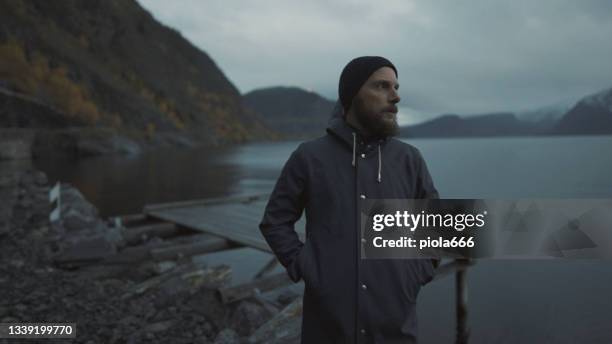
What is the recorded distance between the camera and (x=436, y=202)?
2875 millimetres

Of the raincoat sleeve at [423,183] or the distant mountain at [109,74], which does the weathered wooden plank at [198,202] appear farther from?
the distant mountain at [109,74]

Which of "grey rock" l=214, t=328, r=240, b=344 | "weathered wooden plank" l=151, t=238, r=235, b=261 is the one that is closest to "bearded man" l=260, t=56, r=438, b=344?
"grey rock" l=214, t=328, r=240, b=344

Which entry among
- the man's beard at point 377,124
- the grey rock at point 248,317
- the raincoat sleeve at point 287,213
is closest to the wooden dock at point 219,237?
the grey rock at point 248,317

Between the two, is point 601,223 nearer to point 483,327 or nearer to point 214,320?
point 483,327

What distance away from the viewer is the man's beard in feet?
8.49

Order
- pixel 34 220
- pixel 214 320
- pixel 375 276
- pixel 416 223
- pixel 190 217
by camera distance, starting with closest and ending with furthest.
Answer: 1. pixel 375 276
2. pixel 416 223
3. pixel 214 320
4. pixel 34 220
5. pixel 190 217

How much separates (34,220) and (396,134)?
13.0 meters

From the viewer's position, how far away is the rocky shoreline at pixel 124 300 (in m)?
5.54

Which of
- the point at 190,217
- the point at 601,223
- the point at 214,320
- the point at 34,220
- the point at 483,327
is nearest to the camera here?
the point at 601,223

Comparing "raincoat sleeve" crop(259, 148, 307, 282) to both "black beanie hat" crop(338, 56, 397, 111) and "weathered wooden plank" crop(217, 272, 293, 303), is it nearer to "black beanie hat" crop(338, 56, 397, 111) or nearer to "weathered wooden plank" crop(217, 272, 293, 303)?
"black beanie hat" crop(338, 56, 397, 111)

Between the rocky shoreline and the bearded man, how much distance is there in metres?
2.63

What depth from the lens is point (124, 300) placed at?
271 inches

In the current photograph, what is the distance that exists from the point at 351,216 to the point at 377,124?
1.87 ft

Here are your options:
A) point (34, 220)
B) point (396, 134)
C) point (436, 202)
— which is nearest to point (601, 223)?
point (436, 202)
